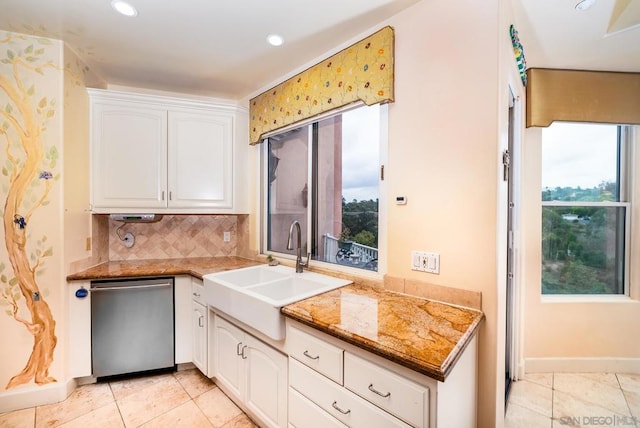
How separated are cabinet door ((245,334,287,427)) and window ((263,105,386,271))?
0.83 meters

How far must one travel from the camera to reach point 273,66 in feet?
7.81

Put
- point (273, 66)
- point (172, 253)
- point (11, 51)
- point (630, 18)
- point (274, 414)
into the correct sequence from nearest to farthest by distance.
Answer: point (274, 414) → point (630, 18) → point (11, 51) → point (273, 66) → point (172, 253)

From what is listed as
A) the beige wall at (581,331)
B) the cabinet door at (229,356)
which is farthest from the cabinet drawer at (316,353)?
the beige wall at (581,331)

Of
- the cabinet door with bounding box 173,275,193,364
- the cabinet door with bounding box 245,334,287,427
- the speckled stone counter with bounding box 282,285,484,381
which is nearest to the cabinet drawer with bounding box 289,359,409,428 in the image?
the cabinet door with bounding box 245,334,287,427

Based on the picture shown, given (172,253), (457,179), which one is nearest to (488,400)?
(457,179)

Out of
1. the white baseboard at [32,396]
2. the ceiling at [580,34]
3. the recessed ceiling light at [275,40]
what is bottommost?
the white baseboard at [32,396]

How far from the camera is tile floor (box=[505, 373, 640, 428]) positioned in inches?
73.6

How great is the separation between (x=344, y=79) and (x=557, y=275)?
2450 millimetres

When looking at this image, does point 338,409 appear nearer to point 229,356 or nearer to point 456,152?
point 229,356

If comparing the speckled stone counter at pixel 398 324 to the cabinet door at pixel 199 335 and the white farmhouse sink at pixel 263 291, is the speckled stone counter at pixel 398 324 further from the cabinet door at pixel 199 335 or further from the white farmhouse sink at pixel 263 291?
the cabinet door at pixel 199 335

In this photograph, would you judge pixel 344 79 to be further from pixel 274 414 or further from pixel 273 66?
pixel 274 414

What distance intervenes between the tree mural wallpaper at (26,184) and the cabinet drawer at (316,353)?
1877mm

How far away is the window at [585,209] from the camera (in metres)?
2.48

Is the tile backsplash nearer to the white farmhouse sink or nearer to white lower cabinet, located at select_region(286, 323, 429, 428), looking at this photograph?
the white farmhouse sink
